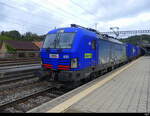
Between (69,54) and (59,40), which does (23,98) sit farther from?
(59,40)

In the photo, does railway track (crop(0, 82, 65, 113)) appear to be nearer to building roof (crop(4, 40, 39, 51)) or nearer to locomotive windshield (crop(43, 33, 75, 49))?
locomotive windshield (crop(43, 33, 75, 49))

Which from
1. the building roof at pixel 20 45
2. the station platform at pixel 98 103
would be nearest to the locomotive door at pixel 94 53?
the station platform at pixel 98 103

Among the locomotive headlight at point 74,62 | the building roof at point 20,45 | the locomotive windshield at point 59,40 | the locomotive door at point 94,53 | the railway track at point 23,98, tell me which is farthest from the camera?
the building roof at point 20,45

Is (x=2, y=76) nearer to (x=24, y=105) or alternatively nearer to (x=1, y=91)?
(x=1, y=91)

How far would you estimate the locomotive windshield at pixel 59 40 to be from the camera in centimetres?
742

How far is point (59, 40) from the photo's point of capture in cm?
776

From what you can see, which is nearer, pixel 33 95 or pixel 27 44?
pixel 33 95

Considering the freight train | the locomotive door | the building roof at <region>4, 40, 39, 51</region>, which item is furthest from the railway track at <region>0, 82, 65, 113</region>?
the building roof at <region>4, 40, 39, 51</region>

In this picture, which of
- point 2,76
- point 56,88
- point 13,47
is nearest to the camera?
point 56,88

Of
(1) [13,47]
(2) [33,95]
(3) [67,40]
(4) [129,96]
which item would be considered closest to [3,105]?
(2) [33,95]

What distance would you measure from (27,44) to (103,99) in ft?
148

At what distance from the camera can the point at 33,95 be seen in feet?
21.7

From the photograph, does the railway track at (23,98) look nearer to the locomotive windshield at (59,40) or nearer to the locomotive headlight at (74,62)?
the locomotive headlight at (74,62)

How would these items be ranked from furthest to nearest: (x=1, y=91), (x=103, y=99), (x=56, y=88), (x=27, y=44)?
(x=27, y=44)
(x=56, y=88)
(x=1, y=91)
(x=103, y=99)
